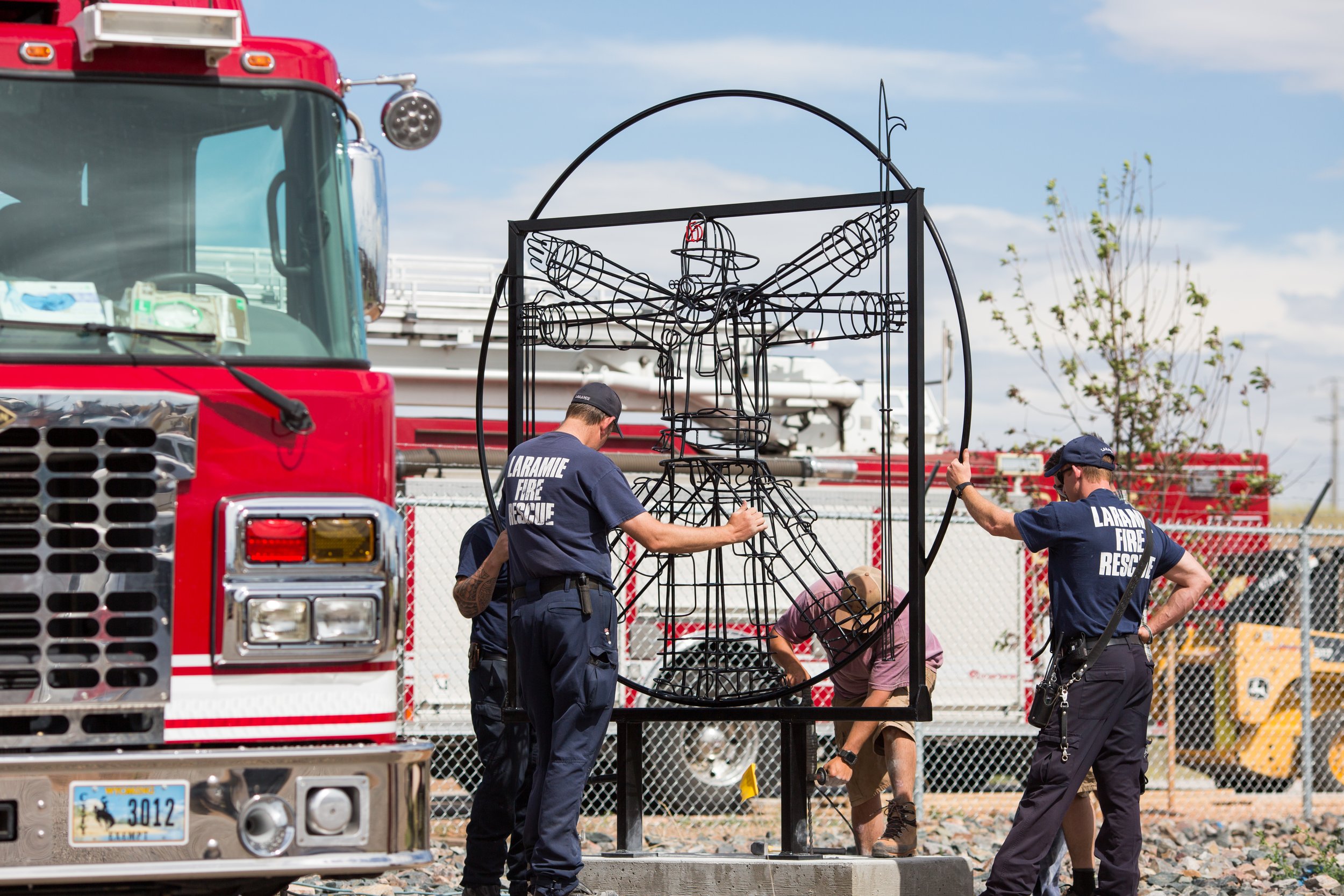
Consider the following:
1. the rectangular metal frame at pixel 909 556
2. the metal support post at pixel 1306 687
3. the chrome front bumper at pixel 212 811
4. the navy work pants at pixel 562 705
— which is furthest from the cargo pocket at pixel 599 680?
the metal support post at pixel 1306 687

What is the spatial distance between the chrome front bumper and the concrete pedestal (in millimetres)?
2231

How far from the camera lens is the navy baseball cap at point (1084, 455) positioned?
6020 millimetres

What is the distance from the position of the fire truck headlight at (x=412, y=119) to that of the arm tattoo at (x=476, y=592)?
1683mm

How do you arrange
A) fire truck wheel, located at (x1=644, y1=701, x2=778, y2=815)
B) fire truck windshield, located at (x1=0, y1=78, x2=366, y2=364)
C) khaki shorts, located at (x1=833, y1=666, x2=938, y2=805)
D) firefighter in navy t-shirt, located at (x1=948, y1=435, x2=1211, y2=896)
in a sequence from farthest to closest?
fire truck wheel, located at (x1=644, y1=701, x2=778, y2=815)
khaki shorts, located at (x1=833, y1=666, x2=938, y2=805)
firefighter in navy t-shirt, located at (x1=948, y1=435, x2=1211, y2=896)
fire truck windshield, located at (x1=0, y1=78, x2=366, y2=364)

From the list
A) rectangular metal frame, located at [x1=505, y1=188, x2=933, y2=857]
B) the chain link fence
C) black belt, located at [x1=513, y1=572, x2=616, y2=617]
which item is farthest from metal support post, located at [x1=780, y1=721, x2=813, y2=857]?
the chain link fence

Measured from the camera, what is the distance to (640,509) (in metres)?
5.21

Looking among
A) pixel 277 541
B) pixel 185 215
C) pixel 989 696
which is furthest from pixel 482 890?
pixel 989 696

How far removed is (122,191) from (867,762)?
4194 mm

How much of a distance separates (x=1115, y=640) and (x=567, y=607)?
2.21 meters

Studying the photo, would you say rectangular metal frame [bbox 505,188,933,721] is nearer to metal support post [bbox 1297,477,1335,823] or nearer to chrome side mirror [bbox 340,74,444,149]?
chrome side mirror [bbox 340,74,444,149]

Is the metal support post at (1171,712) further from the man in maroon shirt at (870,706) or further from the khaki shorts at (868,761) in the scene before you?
the khaki shorts at (868,761)

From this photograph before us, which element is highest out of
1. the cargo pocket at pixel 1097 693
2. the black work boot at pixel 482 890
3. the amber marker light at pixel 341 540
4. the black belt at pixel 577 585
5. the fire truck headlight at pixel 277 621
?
the amber marker light at pixel 341 540

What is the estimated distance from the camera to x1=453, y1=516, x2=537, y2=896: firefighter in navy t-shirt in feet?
19.5

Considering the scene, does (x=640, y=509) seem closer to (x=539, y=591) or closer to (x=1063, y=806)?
(x=539, y=591)
